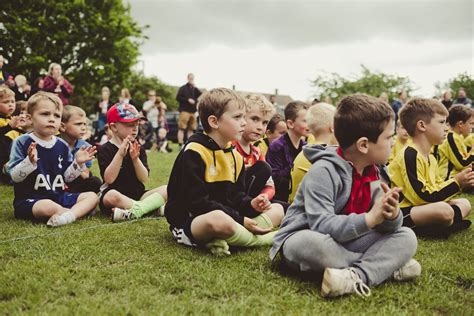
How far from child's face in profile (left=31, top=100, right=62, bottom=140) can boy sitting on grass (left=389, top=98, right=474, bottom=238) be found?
3.39 meters

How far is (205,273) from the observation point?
2.77 metres

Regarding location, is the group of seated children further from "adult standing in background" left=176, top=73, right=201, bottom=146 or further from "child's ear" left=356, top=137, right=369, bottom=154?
"adult standing in background" left=176, top=73, right=201, bottom=146

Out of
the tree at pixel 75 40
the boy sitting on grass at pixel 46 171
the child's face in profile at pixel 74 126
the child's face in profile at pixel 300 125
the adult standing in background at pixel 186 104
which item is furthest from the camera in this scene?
the tree at pixel 75 40

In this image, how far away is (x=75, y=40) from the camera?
27391mm

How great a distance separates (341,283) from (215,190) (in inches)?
55.7

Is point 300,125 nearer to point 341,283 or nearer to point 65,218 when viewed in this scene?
point 65,218

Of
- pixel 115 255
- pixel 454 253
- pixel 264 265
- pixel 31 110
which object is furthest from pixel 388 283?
pixel 31 110

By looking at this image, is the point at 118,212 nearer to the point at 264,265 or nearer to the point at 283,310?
the point at 264,265

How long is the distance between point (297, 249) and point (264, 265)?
418 millimetres

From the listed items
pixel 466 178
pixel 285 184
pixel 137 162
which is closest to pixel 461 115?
pixel 466 178

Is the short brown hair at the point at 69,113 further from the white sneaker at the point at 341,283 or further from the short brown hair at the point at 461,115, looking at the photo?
the short brown hair at the point at 461,115

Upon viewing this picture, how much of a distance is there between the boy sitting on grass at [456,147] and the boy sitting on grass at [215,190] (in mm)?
4014

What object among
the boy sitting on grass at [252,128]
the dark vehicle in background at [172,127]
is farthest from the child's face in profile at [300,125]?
the dark vehicle in background at [172,127]

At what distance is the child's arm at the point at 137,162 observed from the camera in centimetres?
444
